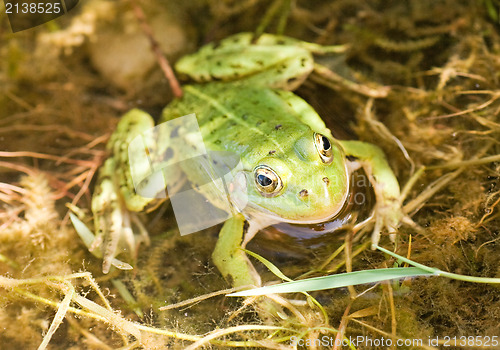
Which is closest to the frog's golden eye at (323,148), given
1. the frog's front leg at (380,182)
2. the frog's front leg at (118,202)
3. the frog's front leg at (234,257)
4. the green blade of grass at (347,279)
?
the frog's front leg at (380,182)

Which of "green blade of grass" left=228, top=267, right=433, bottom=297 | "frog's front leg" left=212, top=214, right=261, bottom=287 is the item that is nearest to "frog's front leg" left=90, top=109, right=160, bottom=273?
"frog's front leg" left=212, top=214, right=261, bottom=287

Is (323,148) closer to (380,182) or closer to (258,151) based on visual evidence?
(258,151)

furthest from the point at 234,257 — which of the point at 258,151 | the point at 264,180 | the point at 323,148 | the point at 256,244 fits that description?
the point at 323,148

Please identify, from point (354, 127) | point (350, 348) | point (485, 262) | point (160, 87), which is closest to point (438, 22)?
Result: point (354, 127)

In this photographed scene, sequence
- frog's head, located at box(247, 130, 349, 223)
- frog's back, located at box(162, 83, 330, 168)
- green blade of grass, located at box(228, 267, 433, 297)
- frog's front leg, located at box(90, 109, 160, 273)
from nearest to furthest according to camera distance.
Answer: green blade of grass, located at box(228, 267, 433, 297)
frog's head, located at box(247, 130, 349, 223)
frog's back, located at box(162, 83, 330, 168)
frog's front leg, located at box(90, 109, 160, 273)

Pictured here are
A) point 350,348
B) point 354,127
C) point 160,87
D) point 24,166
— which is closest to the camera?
point 350,348

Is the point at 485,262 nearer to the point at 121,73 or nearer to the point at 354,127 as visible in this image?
the point at 354,127

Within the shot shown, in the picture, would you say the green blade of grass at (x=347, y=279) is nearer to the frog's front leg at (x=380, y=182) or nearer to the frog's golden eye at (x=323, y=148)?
the frog's front leg at (x=380, y=182)

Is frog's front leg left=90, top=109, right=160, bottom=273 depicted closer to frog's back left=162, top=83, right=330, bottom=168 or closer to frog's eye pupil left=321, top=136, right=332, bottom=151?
frog's back left=162, top=83, right=330, bottom=168
